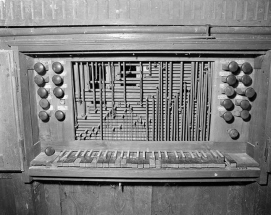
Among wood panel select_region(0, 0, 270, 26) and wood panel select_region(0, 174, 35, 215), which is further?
wood panel select_region(0, 174, 35, 215)

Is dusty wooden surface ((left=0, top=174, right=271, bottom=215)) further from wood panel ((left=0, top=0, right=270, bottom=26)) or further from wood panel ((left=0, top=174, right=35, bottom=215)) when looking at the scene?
wood panel ((left=0, top=0, right=270, bottom=26))

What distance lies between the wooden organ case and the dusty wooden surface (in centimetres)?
33

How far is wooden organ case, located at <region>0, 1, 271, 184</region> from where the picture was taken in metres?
1.52

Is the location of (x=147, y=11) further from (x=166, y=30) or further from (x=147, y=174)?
(x=147, y=174)

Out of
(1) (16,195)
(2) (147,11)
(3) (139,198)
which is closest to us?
(2) (147,11)

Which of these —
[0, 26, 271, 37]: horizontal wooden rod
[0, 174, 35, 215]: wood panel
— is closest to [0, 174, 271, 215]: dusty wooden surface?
[0, 174, 35, 215]: wood panel

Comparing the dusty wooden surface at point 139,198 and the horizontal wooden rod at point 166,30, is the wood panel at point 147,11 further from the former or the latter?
the dusty wooden surface at point 139,198

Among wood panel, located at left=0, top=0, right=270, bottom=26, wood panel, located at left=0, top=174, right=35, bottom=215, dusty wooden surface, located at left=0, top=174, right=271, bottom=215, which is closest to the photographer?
wood panel, located at left=0, top=0, right=270, bottom=26

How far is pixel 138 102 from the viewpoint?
175cm

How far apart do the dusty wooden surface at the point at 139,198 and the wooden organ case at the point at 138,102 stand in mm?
328

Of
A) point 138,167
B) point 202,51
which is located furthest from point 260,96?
point 138,167

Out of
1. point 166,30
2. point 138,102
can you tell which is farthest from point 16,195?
point 166,30

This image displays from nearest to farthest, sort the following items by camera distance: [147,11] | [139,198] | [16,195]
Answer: [147,11]
[16,195]
[139,198]

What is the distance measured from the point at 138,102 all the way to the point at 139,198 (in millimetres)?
959
